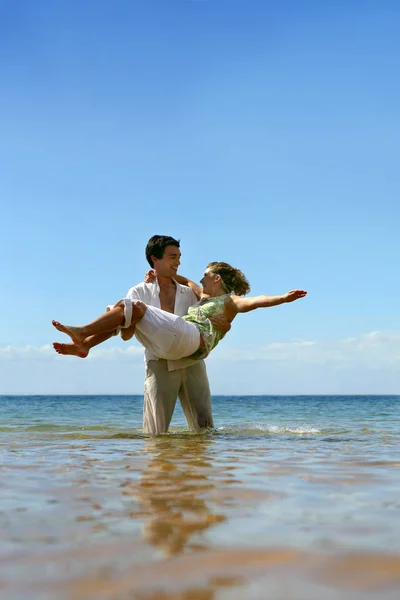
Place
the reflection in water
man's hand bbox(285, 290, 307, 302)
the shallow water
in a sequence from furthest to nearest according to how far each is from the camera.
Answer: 1. man's hand bbox(285, 290, 307, 302)
2. the reflection in water
3. the shallow water

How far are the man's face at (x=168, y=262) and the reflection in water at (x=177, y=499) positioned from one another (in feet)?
7.33

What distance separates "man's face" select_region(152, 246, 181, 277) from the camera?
6500mm

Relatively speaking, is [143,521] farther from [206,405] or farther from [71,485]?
[206,405]

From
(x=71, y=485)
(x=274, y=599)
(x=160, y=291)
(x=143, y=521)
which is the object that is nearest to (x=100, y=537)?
(x=143, y=521)

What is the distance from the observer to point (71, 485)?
324 cm

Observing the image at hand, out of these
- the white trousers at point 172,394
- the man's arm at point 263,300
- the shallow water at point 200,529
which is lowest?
the shallow water at point 200,529

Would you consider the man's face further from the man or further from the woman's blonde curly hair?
the woman's blonde curly hair

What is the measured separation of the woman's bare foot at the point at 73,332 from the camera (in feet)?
17.7

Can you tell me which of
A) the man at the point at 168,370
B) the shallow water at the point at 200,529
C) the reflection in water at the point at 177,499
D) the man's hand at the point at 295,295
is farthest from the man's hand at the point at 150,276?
the shallow water at the point at 200,529

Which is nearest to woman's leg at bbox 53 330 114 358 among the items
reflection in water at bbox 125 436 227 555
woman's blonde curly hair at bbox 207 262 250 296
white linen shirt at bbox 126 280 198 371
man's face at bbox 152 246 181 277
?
white linen shirt at bbox 126 280 198 371

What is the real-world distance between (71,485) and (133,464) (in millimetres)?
898

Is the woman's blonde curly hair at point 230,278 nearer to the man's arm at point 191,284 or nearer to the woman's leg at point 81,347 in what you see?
the man's arm at point 191,284

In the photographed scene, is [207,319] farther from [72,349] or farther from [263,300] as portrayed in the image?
[72,349]

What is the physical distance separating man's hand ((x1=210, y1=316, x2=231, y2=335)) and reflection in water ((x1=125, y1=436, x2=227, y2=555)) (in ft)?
5.64
